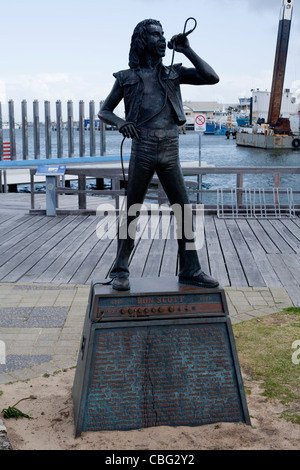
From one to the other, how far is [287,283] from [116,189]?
5169 millimetres

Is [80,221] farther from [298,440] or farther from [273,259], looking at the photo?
[298,440]

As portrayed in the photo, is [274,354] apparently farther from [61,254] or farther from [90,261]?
[61,254]

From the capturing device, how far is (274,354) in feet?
18.4

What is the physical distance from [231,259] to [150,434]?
196 inches

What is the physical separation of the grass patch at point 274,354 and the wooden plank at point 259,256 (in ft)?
3.74

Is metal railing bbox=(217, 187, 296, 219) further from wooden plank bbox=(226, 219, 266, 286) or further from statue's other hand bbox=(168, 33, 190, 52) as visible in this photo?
statue's other hand bbox=(168, 33, 190, 52)

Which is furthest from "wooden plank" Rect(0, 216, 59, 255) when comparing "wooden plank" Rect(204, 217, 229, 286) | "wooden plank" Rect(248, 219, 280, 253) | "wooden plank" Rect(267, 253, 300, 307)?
"wooden plank" Rect(267, 253, 300, 307)

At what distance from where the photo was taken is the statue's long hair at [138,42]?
173 inches

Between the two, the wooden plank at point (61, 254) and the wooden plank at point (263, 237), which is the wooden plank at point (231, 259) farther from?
the wooden plank at point (61, 254)

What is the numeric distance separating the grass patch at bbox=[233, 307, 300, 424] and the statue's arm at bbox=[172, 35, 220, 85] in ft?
8.21

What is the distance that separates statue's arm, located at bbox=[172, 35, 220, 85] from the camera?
4.48 meters

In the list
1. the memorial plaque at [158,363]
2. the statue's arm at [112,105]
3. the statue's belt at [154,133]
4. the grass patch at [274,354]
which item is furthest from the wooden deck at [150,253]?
the statue's arm at [112,105]

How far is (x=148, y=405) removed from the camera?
429cm
